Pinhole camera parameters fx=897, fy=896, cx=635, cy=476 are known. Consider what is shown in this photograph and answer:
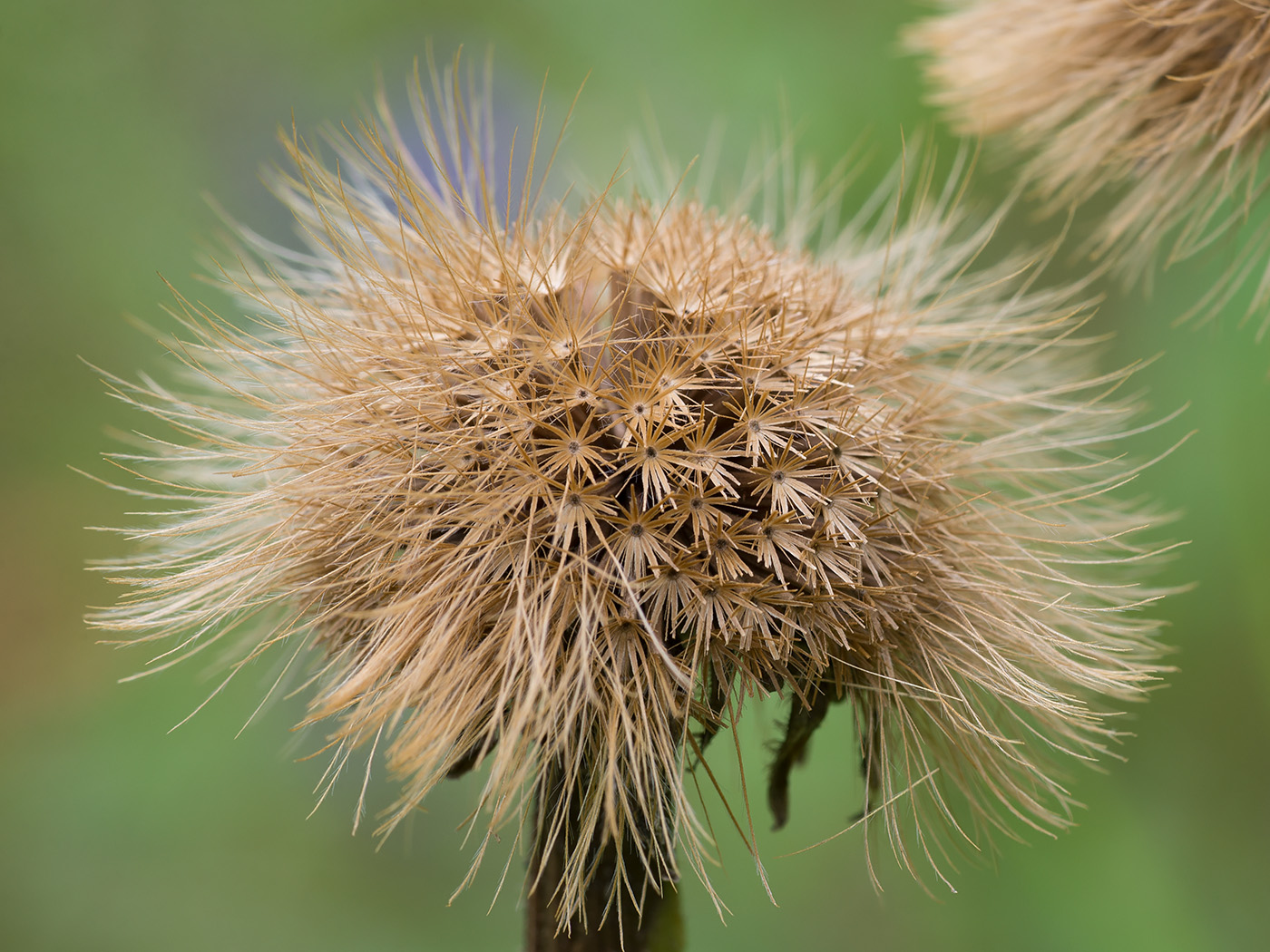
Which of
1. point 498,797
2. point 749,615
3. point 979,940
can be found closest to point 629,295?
point 749,615

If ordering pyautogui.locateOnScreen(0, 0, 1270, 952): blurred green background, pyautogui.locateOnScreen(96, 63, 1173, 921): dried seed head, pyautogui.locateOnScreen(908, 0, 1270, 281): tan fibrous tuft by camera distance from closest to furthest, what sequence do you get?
pyautogui.locateOnScreen(96, 63, 1173, 921): dried seed head, pyautogui.locateOnScreen(908, 0, 1270, 281): tan fibrous tuft, pyautogui.locateOnScreen(0, 0, 1270, 952): blurred green background

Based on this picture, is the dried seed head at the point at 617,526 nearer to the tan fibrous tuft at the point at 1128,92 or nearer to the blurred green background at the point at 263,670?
the tan fibrous tuft at the point at 1128,92

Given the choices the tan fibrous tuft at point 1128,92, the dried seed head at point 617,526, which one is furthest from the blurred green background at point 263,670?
the dried seed head at point 617,526

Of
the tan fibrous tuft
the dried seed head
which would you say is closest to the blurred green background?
the tan fibrous tuft

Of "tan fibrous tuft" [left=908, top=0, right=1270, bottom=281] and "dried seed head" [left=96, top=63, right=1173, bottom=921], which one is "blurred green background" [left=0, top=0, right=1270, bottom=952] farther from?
"dried seed head" [left=96, top=63, right=1173, bottom=921]

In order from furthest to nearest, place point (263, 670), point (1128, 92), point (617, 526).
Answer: point (263, 670) < point (1128, 92) < point (617, 526)

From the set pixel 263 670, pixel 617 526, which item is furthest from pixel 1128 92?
pixel 263 670

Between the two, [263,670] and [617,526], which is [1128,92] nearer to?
[617,526]
